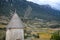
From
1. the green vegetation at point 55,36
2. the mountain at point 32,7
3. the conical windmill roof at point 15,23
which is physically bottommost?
the green vegetation at point 55,36

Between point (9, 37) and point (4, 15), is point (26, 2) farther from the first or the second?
point (9, 37)

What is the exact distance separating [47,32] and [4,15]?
209 centimetres

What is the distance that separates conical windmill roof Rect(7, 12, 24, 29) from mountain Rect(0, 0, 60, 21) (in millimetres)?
233

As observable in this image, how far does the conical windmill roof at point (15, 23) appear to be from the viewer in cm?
820

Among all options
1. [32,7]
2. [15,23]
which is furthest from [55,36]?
[15,23]

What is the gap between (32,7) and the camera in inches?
336

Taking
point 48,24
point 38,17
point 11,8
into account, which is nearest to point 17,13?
point 11,8

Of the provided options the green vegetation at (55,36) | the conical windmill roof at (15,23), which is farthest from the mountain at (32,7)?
the green vegetation at (55,36)

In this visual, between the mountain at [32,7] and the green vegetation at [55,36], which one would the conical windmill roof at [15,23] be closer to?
the mountain at [32,7]

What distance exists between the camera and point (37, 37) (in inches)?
Answer: 319

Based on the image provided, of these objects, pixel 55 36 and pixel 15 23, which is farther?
pixel 15 23

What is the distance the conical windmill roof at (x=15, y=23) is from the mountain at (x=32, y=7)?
0.23 m

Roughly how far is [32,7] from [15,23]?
3.67ft

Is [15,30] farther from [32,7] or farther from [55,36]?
[55,36]
